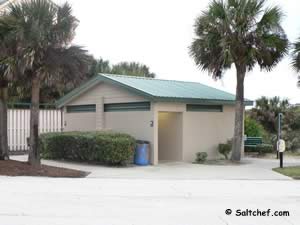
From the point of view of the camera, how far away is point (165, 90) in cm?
2122

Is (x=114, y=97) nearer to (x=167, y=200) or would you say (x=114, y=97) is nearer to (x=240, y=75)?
(x=240, y=75)

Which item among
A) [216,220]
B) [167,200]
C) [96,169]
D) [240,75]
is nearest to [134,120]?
[96,169]

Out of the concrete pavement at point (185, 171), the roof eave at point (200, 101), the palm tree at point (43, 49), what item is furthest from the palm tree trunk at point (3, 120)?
the roof eave at point (200, 101)

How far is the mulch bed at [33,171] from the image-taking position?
52.1 feet

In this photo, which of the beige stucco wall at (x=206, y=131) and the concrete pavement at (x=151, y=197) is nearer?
the concrete pavement at (x=151, y=197)

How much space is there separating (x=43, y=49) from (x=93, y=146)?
471 centimetres

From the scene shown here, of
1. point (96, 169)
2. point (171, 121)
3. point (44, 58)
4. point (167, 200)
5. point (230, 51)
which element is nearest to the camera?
point (167, 200)

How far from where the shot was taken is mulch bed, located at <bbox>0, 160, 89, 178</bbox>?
52.1 ft

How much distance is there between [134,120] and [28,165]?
5.37 meters

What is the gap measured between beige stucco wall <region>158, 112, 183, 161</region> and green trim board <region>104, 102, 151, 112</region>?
1850 millimetres

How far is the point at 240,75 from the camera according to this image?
2048 cm

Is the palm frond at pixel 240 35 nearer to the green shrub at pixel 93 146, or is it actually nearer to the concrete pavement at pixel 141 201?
the green shrub at pixel 93 146

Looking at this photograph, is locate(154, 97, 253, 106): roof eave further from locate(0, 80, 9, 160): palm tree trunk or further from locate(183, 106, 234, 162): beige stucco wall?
locate(0, 80, 9, 160): palm tree trunk

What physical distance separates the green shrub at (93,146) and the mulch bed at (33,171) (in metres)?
1.81
